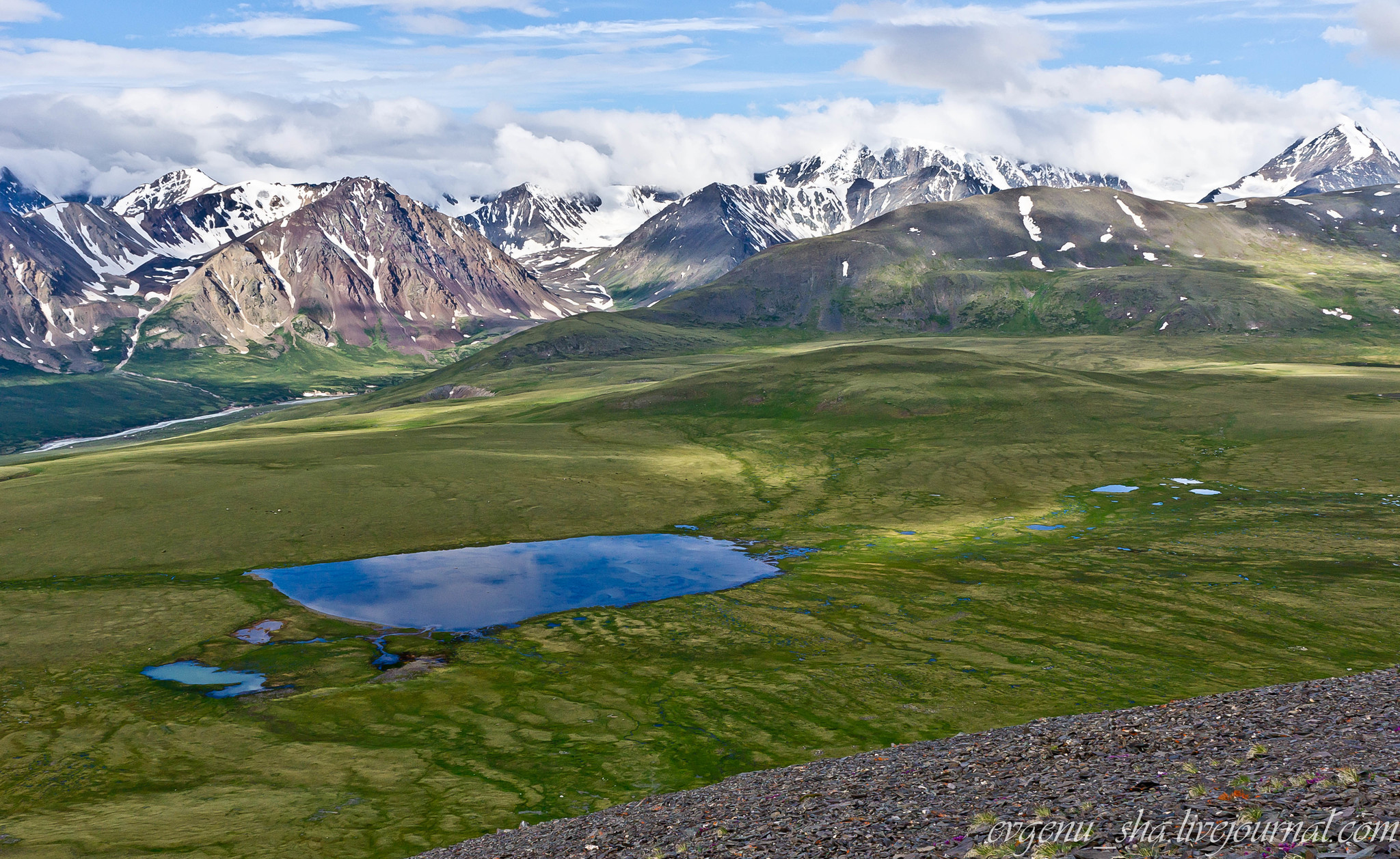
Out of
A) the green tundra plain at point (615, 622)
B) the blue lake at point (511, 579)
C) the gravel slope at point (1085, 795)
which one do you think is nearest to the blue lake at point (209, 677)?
the green tundra plain at point (615, 622)

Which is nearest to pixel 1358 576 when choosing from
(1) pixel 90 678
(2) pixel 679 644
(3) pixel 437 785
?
(2) pixel 679 644

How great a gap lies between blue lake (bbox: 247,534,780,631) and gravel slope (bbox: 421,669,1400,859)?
40.6m

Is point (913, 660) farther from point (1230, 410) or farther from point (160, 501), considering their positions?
point (1230, 410)

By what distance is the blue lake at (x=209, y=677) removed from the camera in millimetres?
56406

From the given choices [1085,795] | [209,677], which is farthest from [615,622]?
[1085,795]

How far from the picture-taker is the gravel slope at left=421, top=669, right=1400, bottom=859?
66.8 ft

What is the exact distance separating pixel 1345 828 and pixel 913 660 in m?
40.8

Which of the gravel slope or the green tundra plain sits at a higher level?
the gravel slope

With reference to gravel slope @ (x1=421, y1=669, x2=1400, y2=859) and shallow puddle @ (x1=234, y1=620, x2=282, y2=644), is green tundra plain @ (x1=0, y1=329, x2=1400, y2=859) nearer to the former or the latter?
shallow puddle @ (x1=234, y1=620, x2=282, y2=644)

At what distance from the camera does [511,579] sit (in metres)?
84.4

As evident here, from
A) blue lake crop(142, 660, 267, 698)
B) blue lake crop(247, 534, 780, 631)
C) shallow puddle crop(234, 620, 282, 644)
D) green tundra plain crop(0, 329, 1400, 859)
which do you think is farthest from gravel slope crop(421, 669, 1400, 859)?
blue lake crop(247, 534, 780, 631)

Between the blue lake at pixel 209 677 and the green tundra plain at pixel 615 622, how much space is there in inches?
52.1

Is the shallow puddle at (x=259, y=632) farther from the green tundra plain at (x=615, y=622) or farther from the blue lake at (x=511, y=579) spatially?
the blue lake at (x=511, y=579)

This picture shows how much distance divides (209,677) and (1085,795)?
5549 cm
